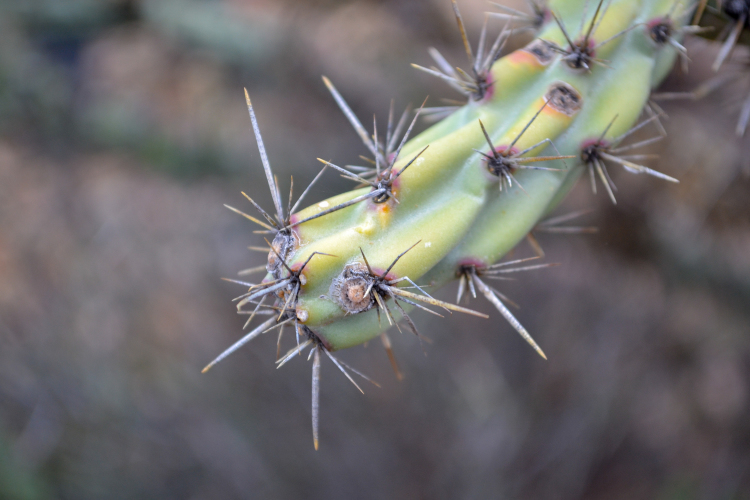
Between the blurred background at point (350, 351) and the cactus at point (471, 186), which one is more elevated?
the cactus at point (471, 186)

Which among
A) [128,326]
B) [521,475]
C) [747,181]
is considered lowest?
[128,326]

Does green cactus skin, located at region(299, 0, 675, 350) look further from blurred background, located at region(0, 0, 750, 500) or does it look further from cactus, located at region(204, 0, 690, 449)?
blurred background, located at region(0, 0, 750, 500)

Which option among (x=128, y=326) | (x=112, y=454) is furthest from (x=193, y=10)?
(x=112, y=454)

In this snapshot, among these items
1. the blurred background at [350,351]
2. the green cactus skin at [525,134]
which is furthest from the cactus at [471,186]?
the blurred background at [350,351]

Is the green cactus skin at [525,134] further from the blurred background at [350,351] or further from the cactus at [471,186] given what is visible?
the blurred background at [350,351]

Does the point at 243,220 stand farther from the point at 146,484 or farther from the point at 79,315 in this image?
the point at 146,484

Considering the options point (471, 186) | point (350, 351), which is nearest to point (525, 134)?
point (471, 186)

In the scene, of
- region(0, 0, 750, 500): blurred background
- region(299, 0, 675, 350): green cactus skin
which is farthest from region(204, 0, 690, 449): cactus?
region(0, 0, 750, 500): blurred background
